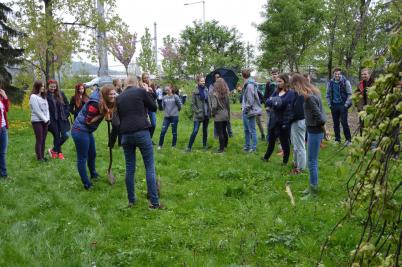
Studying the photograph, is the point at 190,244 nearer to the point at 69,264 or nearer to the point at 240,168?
the point at 69,264

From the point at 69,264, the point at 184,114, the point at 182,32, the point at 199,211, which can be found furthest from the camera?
the point at 182,32

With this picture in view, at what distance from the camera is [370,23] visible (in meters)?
21.9

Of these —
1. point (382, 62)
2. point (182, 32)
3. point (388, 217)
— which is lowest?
point (388, 217)

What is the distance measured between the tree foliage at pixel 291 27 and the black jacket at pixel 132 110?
2383cm

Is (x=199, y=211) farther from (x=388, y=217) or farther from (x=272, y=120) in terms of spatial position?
(x=388, y=217)

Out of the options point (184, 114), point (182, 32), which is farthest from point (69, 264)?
point (182, 32)

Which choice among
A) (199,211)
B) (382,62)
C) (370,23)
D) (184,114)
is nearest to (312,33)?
(370,23)

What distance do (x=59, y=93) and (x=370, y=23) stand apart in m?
17.1

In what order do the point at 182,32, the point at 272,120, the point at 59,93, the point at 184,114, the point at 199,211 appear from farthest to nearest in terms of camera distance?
the point at 182,32, the point at 184,114, the point at 59,93, the point at 272,120, the point at 199,211

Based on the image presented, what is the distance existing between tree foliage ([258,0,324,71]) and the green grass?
21.4 m

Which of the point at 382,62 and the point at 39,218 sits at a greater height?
the point at 382,62

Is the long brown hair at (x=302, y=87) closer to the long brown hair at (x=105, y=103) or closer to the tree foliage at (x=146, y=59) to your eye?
the long brown hair at (x=105, y=103)

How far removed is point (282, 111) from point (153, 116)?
421cm

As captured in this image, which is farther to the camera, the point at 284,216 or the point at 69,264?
the point at 284,216
